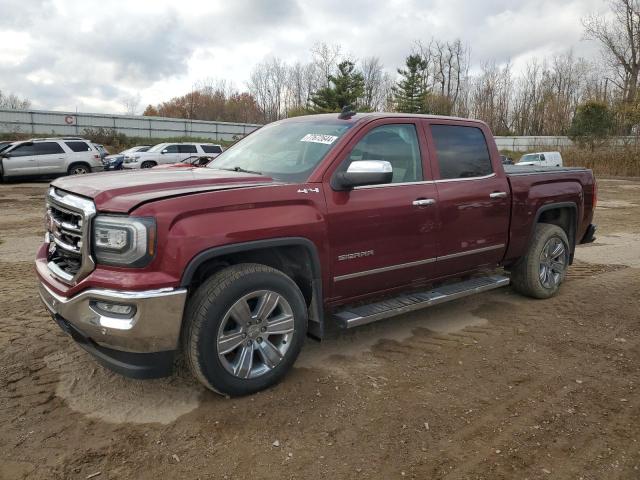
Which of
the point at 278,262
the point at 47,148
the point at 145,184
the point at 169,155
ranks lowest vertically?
the point at 278,262

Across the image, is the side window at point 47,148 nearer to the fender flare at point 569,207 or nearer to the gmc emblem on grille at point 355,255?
the fender flare at point 569,207

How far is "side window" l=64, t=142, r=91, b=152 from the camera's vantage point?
20.5m

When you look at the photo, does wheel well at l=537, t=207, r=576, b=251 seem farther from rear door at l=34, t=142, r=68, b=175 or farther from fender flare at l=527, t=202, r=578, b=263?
rear door at l=34, t=142, r=68, b=175

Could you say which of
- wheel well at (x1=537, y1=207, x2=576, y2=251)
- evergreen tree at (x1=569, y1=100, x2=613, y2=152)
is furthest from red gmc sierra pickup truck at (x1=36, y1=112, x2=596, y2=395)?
evergreen tree at (x1=569, y1=100, x2=613, y2=152)

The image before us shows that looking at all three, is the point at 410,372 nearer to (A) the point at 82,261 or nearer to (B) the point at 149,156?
(A) the point at 82,261

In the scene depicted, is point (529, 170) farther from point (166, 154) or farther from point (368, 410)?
point (166, 154)

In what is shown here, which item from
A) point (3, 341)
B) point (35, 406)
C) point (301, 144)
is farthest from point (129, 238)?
point (3, 341)

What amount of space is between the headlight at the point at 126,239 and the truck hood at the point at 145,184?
82 millimetres

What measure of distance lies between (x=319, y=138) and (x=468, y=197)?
57.9 inches

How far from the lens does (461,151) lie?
186 inches

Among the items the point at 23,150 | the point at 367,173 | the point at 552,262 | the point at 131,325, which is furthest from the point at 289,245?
the point at 23,150

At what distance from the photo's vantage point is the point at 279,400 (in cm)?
337

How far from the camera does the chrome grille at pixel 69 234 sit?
3.01 m

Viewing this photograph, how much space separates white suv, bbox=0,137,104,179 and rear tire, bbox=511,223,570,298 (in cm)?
1884
